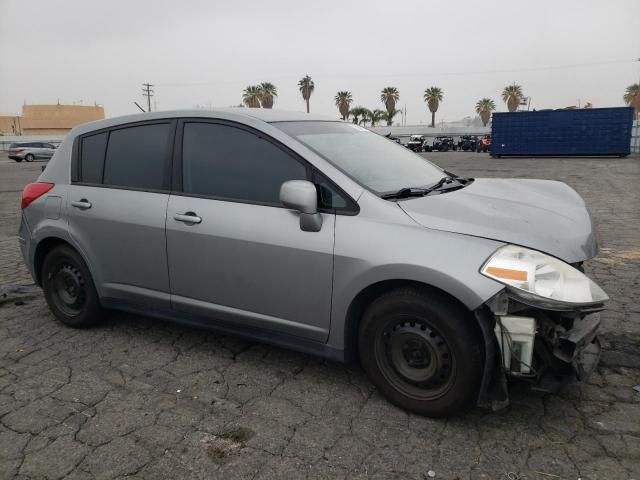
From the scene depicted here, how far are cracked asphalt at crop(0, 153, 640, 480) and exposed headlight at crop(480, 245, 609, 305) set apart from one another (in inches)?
29.3

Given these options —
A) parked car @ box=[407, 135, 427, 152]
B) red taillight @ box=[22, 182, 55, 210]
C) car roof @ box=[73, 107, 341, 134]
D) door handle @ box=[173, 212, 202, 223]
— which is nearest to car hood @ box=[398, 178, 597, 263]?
car roof @ box=[73, 107, 341, 134]

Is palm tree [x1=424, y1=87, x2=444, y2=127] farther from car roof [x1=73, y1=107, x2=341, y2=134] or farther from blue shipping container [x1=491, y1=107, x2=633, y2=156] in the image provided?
car roof [x1=73, y1=107, x2=341, y2=134]

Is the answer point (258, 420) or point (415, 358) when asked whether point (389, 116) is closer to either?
point (415, 358)

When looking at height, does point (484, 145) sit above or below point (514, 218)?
above

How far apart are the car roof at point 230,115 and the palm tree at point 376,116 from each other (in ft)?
252

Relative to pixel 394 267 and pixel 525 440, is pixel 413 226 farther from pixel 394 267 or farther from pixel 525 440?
pixel 525 440

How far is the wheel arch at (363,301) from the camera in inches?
101

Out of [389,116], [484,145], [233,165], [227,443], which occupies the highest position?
[389,116]

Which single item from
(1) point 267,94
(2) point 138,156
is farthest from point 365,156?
(1) point 267,94

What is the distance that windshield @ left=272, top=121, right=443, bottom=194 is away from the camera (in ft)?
9.91

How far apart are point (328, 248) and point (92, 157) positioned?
7.36ft

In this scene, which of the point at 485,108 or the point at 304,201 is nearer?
the point at 304,201

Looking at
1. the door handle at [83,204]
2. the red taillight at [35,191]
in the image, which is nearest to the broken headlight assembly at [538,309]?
the door handle at [83,204]

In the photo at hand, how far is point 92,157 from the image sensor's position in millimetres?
3932
